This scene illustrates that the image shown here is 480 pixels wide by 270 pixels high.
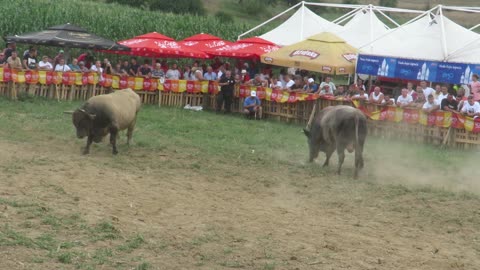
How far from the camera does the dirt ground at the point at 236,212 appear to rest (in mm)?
9289

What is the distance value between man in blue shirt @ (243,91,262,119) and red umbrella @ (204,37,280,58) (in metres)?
2.90

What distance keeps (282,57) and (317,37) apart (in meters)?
1.40

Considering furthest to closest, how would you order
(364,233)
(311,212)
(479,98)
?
(479,98), (311,212), (364,233)

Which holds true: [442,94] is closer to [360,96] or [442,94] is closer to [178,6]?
[360,96]

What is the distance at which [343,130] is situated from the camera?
1556cm

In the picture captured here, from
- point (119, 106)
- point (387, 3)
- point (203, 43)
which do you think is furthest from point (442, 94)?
point (387, 3)

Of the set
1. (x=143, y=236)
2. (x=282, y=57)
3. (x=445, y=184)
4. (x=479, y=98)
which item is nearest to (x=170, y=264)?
(x=143, y=236)

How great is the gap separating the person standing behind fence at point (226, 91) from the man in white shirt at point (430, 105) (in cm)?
672

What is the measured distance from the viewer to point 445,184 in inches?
602

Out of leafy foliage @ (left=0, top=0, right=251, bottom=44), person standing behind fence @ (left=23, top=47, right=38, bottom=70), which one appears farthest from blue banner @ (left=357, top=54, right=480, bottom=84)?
leafy foliage @ (left=0, top=0, right=251, bottom=44)

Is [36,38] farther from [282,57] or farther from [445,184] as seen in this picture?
[445,184]

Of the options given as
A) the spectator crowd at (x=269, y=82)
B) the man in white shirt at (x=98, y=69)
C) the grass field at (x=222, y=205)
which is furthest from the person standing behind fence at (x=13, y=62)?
the grass field at (x=222, y=205)

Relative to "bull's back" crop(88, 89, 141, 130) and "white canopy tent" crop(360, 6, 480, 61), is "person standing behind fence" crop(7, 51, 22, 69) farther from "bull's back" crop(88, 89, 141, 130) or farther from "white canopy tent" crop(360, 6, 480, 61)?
"white canopy tent" crop(360, 6, 480, 61)

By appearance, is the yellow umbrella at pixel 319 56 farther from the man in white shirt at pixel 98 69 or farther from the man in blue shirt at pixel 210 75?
the man in white shirt at pixel 98 69
